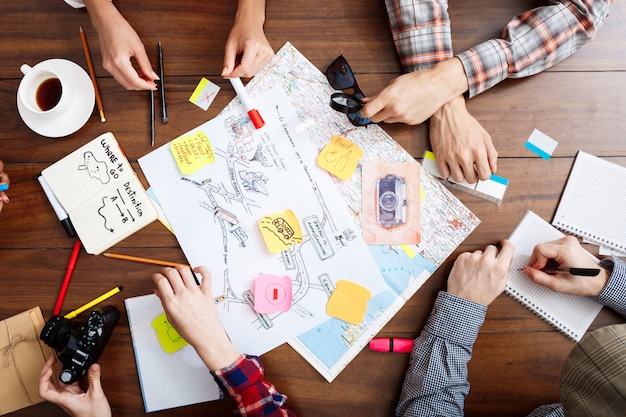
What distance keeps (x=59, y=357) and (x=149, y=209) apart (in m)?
0.35

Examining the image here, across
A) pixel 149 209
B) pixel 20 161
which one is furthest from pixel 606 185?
pixel 20 161

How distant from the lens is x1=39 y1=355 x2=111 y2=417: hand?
0.84m

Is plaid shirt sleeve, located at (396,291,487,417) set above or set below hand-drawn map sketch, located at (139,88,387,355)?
below

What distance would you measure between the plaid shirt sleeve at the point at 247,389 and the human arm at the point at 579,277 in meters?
0.60

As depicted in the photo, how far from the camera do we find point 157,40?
970 mm

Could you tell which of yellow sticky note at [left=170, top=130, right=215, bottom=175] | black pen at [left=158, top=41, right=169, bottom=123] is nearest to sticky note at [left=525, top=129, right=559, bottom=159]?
yellow sticky note at [left=170, top=130, right=215, bottom=175]

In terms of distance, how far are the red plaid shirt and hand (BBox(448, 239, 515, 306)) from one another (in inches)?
14.5

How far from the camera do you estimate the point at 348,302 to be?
0.90m

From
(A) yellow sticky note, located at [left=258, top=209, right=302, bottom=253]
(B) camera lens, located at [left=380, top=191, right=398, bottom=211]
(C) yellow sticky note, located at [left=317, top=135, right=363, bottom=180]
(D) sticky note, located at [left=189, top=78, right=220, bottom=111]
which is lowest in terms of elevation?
(A) yellow sticky note, located at [left=258, top=209, right=302, bottom=253]

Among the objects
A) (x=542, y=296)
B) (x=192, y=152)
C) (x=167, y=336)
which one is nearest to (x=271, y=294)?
(x=167, y=336)

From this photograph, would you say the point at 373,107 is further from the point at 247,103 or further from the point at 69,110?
the point at 69,110

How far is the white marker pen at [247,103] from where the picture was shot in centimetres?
93

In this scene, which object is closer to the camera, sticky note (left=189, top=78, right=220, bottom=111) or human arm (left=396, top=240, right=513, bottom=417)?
human arm (left=396, top=240, right=513, bottom=417)

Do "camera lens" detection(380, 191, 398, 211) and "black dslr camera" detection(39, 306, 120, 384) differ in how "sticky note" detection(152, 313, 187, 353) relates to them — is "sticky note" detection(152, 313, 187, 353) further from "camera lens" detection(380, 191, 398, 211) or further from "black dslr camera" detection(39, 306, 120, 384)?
"camera lens" detection(380, 191, 398, 211)
